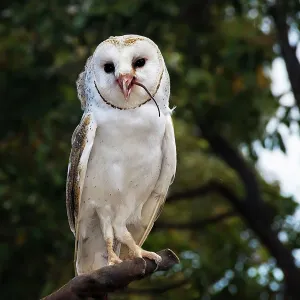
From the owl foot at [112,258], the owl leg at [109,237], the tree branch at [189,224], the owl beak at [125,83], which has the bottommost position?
the tree branch at [189,224]

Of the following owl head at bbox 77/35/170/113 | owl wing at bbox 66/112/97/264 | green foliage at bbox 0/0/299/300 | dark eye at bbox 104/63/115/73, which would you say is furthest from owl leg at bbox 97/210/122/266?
green foliage at bbox 0/0/299/300

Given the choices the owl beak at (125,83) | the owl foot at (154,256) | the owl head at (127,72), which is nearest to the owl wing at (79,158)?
the owl head at (127,72)

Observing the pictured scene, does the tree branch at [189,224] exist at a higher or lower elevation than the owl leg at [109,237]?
lower

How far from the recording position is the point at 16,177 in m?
6.89

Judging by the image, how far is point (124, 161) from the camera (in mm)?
3465

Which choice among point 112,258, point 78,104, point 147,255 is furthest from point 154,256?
point 78,104

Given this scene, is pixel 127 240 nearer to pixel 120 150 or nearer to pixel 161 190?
pixel 161 190

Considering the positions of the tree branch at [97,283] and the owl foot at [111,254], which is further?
the owl foot at [111,254]

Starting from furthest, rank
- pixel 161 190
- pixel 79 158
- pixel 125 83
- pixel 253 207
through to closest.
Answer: pixel 253 207 < pixel 161 190 < pixel 79 158 < pixel 125 83

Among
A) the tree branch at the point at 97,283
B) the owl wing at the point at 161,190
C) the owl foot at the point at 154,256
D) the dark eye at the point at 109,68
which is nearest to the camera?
the tree branch at the point at 97,283

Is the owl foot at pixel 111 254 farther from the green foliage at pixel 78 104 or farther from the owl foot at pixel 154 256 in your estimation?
the green foliage at pixel 78 104

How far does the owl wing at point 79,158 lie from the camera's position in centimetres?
346

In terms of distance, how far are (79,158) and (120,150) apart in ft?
0.60

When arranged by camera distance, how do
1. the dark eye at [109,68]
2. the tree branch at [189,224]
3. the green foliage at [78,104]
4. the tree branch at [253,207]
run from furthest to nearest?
the tree branch at [253,207]
the tree branch at [189,224]
the green foliage at [78,104]
the dark eye at [109,68]
